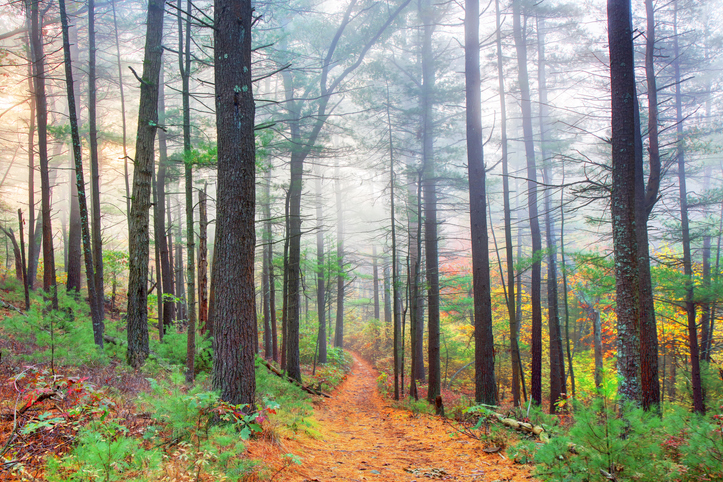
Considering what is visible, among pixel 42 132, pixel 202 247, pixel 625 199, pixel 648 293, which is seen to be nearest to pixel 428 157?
pixel 648 293

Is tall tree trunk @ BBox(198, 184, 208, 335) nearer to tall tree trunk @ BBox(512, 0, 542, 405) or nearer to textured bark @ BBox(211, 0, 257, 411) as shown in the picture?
textured bark @ BBox(211, 0, 257, 411)

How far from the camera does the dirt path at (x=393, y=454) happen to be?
4039mm

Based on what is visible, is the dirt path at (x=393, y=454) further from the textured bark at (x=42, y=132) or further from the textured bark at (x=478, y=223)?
the textured bark at (x=42, y=132)

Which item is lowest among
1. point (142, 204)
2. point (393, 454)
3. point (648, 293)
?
point (393, 454)

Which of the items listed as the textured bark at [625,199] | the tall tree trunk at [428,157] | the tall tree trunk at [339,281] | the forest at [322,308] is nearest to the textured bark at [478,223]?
the forest at [322,308]

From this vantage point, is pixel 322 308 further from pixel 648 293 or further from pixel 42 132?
pixel 648 293

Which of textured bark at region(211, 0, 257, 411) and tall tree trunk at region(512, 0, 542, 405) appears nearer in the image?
textured bark at region(211, 0, 257, 411)

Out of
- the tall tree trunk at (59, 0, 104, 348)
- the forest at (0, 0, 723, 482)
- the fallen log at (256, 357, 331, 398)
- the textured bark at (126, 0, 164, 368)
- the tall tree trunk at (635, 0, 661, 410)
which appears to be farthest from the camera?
the fallen log at (256, 357, 331, 398)

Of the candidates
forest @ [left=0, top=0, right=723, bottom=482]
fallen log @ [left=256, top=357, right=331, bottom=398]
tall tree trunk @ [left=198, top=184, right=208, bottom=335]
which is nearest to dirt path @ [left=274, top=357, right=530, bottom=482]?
forest @ [left=0, top=0, right=723, bottom=482]

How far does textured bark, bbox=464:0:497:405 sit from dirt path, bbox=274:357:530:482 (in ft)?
5.06

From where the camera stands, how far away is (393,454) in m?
5.25

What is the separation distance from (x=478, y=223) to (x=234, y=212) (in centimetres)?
554

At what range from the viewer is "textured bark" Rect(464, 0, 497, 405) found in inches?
301

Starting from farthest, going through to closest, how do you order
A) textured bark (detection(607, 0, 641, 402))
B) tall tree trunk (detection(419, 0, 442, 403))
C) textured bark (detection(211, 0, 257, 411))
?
tall tree trunk (detection(419, 0, 442, 403)), textured bark (detection(607, 0, 641, 402)), textured bark (detection(211, 0, 257, 411))
